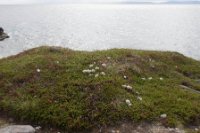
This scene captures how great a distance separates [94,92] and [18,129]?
11.3 ft

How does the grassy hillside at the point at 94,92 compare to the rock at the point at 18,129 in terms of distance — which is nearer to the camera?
the rock at the point at 18,129

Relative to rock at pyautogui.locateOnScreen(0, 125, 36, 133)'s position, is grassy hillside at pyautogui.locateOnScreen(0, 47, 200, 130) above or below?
above

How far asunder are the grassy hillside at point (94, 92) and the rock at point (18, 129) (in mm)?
664

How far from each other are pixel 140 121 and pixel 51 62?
21.9 feet

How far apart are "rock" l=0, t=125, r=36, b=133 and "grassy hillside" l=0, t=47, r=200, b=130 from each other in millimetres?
664

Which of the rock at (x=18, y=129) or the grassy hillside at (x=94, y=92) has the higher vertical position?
the grassy hillside at (x=94, y=92)

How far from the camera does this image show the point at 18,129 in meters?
11.8

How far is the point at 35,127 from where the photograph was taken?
1223cm

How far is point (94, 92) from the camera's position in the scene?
13.4 meters

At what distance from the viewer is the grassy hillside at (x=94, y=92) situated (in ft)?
40.6

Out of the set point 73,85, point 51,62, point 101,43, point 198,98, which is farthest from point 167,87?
point 101,43

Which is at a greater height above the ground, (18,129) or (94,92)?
(94,92)

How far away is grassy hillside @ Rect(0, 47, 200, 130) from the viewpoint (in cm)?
1237

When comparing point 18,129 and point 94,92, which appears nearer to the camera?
point 18,129
